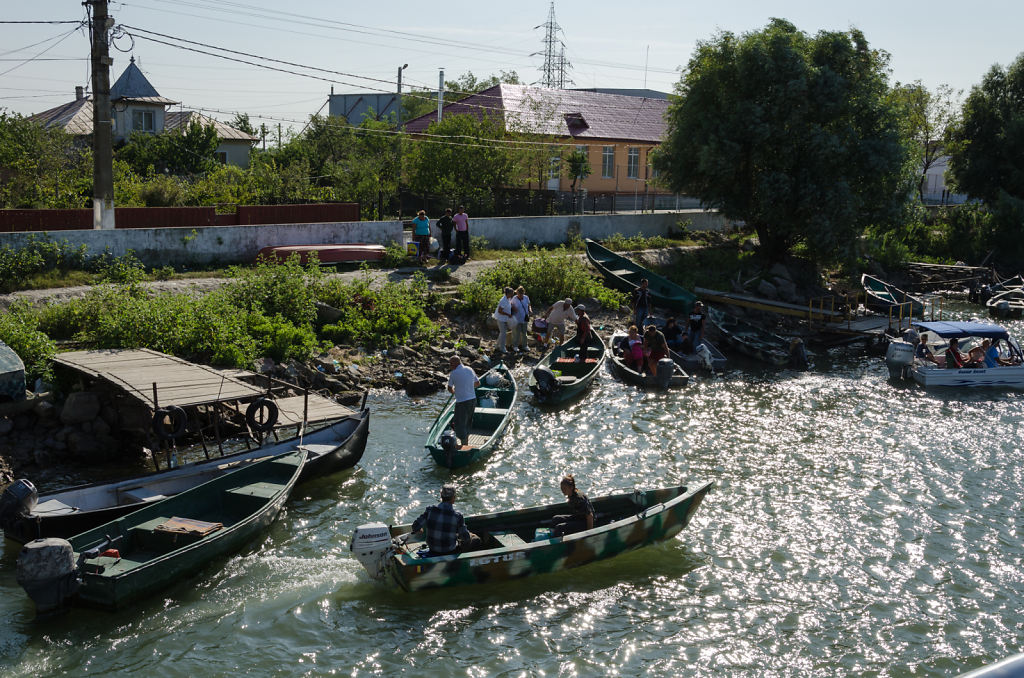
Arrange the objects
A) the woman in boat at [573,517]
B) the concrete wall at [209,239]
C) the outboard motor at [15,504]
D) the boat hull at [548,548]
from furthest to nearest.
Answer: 1. the concrete wall at [209,239]
2. the woman in boat at [573,517]
3. the outboard motor at [15,504]
4. the boat hull at [548,548]

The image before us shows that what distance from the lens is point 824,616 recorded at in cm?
1152

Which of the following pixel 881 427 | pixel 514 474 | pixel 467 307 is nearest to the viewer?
pixel 514 474

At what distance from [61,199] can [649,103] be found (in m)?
37.1

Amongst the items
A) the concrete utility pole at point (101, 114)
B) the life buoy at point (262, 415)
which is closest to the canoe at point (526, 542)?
the life buoy at point (262, 415)

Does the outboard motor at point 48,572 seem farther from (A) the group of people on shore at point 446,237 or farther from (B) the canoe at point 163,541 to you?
(A) the group of people on shore at point 446,237

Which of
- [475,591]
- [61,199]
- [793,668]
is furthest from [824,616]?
[61,199]

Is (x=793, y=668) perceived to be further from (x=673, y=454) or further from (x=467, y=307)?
(x=467, y=307)

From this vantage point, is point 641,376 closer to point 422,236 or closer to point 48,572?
point 422,236

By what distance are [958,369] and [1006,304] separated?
1355cm

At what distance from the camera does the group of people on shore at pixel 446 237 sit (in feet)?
95.3

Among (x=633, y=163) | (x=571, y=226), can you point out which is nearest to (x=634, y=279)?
(x=571, y=226)

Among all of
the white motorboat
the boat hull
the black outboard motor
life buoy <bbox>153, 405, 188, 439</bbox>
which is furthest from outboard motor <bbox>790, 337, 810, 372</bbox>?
life buoy <bbox>153, 405, 188, 439</bbox>

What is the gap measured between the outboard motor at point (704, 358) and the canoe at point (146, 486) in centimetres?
1156

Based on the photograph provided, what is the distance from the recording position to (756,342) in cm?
2638
